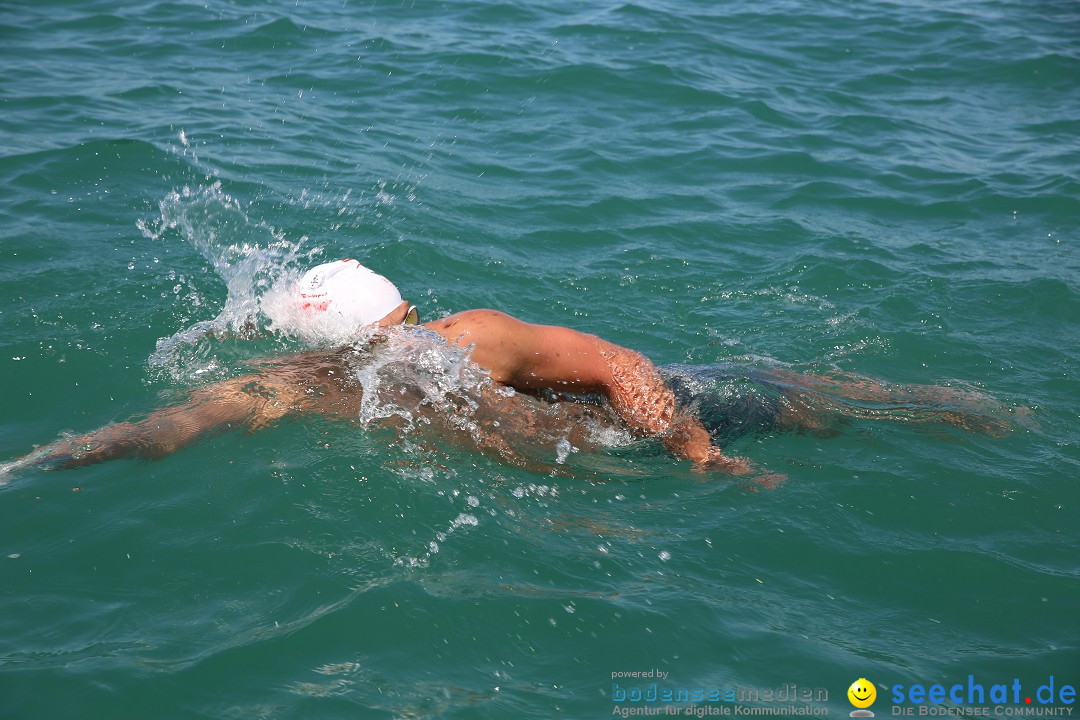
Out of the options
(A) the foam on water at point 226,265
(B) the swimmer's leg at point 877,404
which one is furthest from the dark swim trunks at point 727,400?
(A) the foam on water at point 226,265

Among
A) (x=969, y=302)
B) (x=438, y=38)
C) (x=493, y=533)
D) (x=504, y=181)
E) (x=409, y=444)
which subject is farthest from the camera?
(x=438, y=38)

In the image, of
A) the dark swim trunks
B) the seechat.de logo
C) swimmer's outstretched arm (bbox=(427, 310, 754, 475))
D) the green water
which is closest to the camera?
the seechat.de logo

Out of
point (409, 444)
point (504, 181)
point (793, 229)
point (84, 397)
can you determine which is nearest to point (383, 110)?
point (504, 181)

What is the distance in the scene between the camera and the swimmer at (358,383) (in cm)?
473

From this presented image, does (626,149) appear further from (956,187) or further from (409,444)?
(409,444)

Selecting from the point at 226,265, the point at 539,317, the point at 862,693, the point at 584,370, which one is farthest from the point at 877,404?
the point at 226,265

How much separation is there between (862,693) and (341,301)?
3156 mm

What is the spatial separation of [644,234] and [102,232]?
15.3ft

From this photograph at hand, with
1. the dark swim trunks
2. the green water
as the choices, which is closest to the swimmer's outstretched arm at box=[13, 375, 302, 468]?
the green water

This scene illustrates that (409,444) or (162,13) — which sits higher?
(162,13)

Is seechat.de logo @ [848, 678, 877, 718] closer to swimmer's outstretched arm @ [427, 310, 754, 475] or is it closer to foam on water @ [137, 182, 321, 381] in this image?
swimmer's outstretched arm @ [427, 310, 754, 475]

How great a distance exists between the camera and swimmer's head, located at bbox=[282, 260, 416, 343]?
4988 mm

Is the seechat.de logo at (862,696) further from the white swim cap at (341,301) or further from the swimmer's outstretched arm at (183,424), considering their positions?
the swimmer's outstretched arm at (183,424)

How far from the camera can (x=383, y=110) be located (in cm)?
1073
